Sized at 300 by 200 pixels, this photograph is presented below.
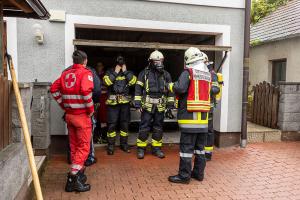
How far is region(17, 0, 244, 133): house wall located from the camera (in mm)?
5977

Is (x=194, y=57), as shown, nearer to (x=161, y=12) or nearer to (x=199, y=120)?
(x=199, y=120)

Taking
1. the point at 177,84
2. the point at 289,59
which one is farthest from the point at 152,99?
the point at 289,59

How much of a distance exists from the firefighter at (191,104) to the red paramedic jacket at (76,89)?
130cm

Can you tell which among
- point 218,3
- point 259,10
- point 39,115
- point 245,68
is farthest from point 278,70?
point 39,115

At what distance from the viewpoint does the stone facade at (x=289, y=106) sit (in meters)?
7.82

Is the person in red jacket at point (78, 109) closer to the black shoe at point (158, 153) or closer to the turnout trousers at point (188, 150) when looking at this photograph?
the turnout trousers at point (188, 150)

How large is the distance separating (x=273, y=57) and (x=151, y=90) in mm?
6928

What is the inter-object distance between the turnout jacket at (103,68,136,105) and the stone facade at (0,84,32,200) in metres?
2.48

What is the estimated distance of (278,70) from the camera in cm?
1154

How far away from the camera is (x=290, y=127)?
26.1 ft

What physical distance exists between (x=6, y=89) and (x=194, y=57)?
2713 mm

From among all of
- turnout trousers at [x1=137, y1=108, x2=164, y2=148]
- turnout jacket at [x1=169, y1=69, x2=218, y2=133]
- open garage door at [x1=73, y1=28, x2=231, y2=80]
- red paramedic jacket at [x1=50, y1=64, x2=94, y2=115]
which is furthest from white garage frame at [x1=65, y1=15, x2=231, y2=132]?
turnout jacket at [x1=169, y1=69, x2=218, y2=133]

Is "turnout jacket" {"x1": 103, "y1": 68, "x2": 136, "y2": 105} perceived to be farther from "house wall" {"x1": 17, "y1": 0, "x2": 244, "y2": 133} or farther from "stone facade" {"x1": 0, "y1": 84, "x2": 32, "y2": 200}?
"stone facade" {"x1": 0, "y1": 84, "x2": 32, "y2": 200}

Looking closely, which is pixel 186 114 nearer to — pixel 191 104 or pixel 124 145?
pixel 191 104
